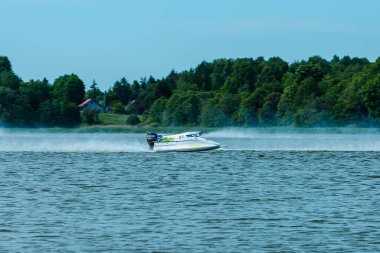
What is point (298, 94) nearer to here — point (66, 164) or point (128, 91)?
point (66, 164)

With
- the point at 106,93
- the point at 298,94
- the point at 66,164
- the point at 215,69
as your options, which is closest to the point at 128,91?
the point at 106,93

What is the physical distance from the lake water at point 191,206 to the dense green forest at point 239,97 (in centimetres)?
5983

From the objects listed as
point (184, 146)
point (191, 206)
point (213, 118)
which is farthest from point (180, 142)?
point (213, 118)

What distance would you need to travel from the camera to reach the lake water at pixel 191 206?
20.5 metres

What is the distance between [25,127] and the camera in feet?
399

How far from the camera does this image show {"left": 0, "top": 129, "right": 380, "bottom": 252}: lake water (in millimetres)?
20469

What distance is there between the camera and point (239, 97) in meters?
122

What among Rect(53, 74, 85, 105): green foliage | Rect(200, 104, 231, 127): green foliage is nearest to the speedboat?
Rect(200, 104, 231, 127): green foliage

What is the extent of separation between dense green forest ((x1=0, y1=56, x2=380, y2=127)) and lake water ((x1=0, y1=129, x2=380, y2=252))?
59.8 meters

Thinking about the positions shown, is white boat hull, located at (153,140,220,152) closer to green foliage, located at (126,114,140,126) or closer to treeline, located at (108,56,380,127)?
treeline, located at (108,56,380,127)

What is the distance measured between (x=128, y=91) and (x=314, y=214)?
6527 inches

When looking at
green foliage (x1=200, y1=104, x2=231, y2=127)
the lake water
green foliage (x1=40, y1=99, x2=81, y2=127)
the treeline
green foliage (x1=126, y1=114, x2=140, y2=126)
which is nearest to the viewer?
the lake water

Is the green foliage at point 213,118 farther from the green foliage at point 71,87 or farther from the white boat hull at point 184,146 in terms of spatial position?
the white boat hull at point 184,146

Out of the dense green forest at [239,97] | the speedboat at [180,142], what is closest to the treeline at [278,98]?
the dense green forest at [239,97]
